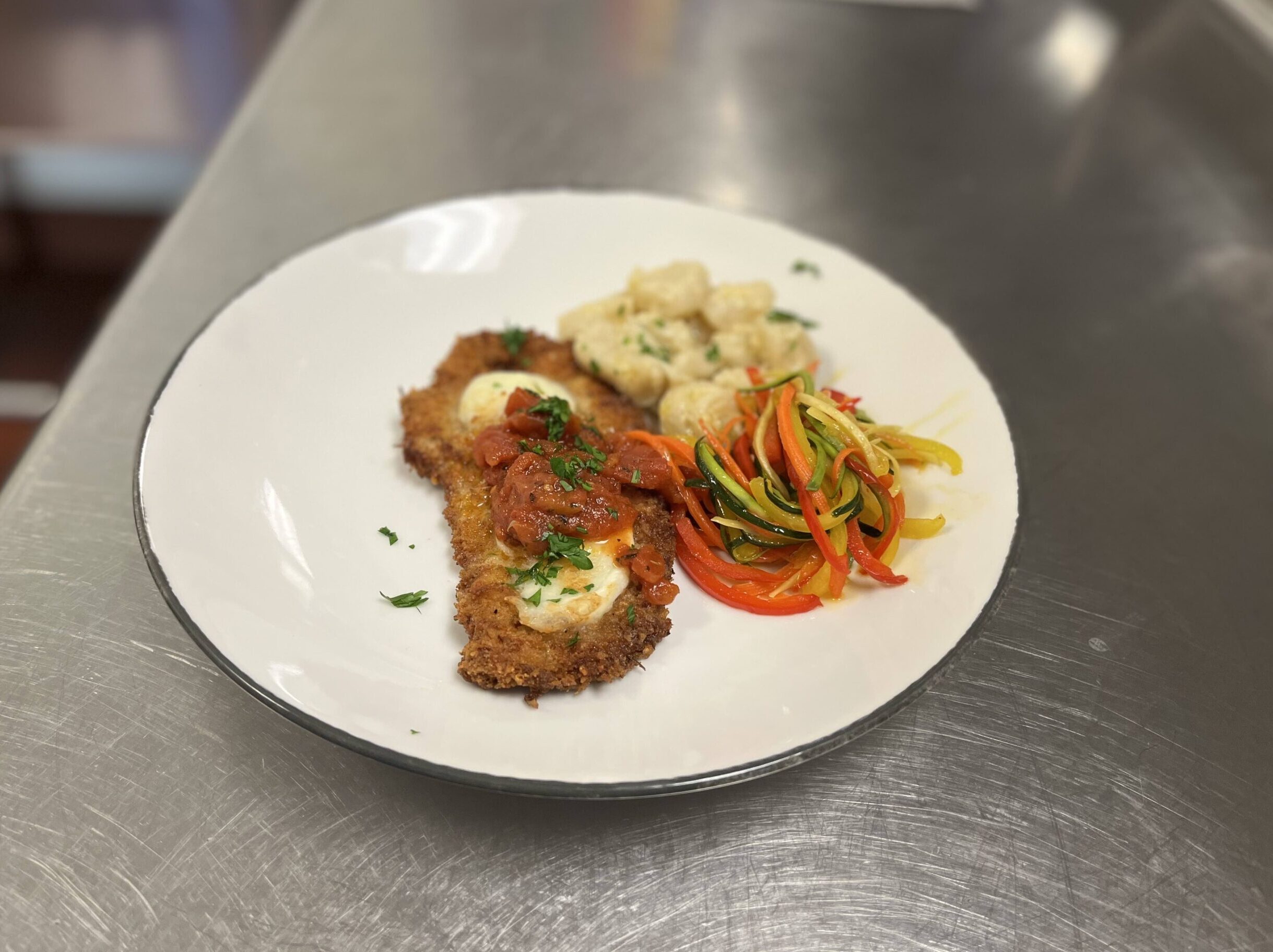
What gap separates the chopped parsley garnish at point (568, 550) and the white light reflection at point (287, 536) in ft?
2.03

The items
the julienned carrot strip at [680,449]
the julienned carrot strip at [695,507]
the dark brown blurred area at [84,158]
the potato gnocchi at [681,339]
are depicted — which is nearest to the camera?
the julienned carrot strip at [695,507]

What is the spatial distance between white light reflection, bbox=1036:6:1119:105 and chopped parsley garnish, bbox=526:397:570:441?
4.38m

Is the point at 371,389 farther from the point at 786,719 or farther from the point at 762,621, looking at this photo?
the point at 786,719

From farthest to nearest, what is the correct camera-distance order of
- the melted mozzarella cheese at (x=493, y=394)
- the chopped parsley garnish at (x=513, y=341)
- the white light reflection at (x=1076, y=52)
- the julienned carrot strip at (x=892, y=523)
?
the white light reflection at (x=1076, y=52)
the chopped parsley garnish at (x=513, y=341)
the melted mozzarella cheese at (x=493, y=394)
the julienned carrot strip at (x=892, y=523)

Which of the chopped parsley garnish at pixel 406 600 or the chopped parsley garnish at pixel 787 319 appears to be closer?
the chopped parsley garnish at pixel 406 600

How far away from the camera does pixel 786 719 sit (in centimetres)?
204

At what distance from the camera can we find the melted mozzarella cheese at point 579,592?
226cm

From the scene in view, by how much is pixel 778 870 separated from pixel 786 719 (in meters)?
0.44

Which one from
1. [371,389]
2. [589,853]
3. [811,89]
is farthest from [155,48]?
[589,853]

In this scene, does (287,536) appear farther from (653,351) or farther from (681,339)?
(681,339)

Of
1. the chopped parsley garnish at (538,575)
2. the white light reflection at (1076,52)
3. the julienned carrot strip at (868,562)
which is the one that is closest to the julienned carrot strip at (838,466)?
the julienned carrot strip at (868,562)

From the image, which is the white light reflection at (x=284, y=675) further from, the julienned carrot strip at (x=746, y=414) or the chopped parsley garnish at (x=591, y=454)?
the julienned carrot strip at (x=746, y=414)

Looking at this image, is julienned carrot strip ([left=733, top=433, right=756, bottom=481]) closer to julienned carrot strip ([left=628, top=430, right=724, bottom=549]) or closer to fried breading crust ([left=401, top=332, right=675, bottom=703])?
julienned carrot strip ([left=628, top=430, right=724, bottom=549])

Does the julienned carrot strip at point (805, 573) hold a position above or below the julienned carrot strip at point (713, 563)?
above
